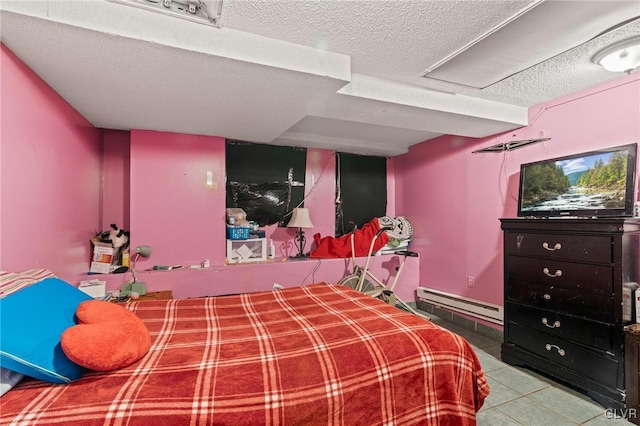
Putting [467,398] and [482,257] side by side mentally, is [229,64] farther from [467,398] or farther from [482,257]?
[482,257]

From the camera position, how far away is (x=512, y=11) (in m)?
1.53

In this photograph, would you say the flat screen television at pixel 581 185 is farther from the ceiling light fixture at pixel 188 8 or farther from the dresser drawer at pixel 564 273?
the ceiling light fixture at pixel 188 8

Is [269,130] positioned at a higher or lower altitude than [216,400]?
higher

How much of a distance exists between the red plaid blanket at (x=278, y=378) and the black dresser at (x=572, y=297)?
3.84ft

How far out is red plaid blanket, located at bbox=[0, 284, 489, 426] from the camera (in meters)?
0.96

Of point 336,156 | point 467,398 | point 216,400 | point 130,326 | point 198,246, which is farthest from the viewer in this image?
point 336,156

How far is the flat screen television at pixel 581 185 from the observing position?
2.15 meters

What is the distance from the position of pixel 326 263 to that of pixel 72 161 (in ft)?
9.04

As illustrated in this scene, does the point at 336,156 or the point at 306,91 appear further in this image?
the point at 336,156

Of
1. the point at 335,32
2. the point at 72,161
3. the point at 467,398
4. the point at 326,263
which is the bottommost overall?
the point at 467,398

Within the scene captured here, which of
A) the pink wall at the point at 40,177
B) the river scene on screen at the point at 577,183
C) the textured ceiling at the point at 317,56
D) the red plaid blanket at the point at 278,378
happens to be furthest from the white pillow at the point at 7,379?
the river scene on screen at the point at 577,183

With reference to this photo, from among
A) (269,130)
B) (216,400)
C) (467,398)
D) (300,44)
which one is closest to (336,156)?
(269,130)

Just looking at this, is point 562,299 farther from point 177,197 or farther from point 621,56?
point 177,197

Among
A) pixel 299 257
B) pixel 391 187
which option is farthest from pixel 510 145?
pixel 299 257
